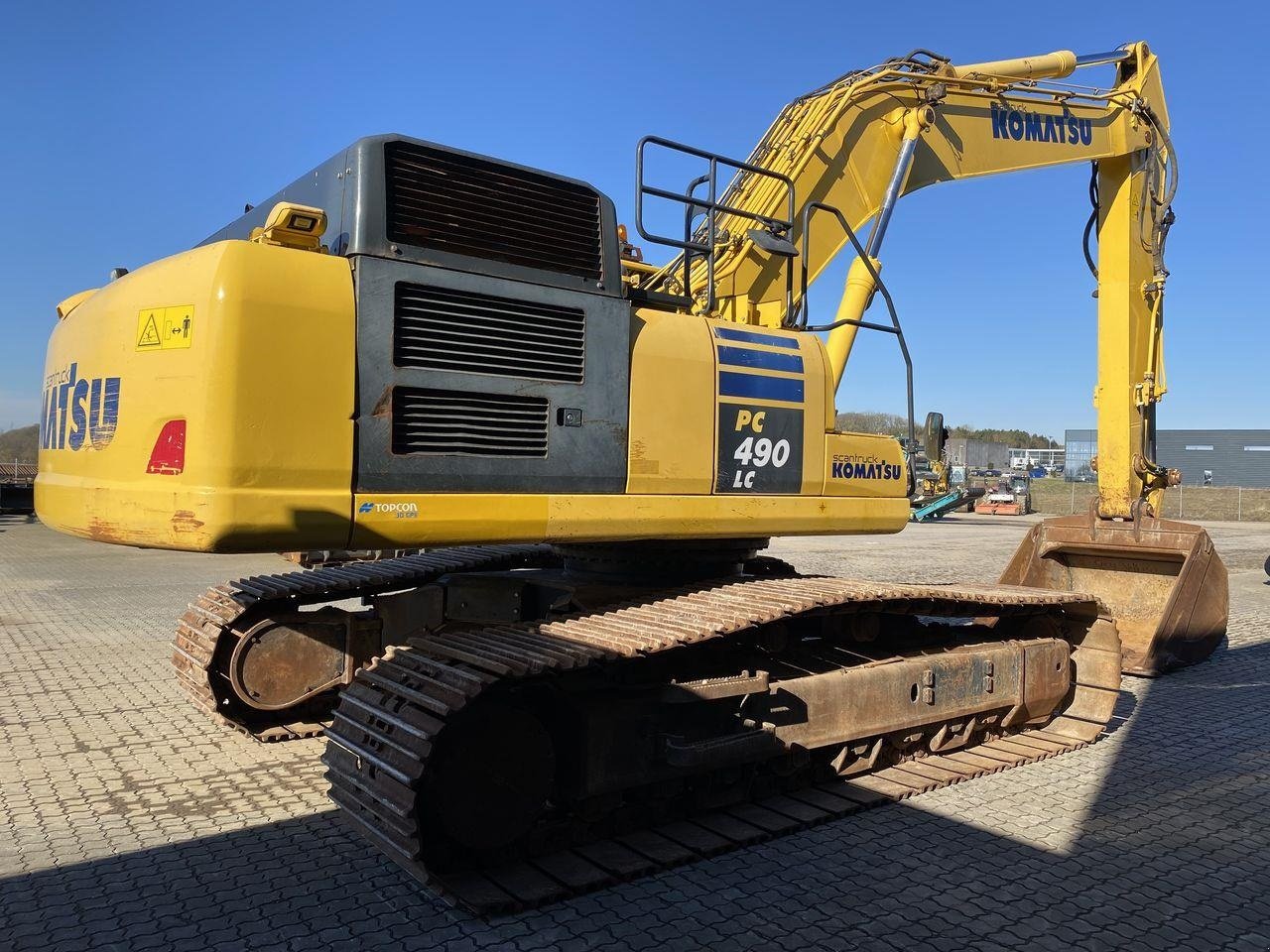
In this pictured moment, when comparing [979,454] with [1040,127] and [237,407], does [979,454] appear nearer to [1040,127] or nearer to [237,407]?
[1040,127]

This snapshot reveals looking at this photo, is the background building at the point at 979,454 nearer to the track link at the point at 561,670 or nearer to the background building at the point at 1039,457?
the background building at the point at 1039,457

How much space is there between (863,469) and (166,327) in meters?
3.47

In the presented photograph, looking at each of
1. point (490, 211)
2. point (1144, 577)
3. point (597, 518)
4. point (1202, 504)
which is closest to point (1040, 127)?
point (1144, 577)

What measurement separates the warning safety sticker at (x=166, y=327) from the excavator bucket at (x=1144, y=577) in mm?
6828

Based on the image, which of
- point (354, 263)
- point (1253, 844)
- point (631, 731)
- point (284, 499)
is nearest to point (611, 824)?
point (631, 731)

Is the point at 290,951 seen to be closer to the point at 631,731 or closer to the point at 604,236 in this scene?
the point at 631,731

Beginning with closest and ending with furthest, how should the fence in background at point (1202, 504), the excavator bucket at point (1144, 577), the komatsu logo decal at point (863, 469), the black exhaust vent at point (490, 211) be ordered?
the black exhaust vent at point (490, 211) → the komatsu logo decal at point (863, 469) → the excavator bucket at point (1144, 577) → the fence in background at point (1202, 504)

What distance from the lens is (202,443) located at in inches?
130

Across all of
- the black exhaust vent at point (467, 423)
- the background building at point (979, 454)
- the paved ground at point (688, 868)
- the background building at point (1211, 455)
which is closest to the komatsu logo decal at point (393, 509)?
the black exhaust vent at point (467, 423)

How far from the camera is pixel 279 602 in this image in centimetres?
562

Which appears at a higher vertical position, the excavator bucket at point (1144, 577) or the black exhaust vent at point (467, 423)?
the black exhaust vent at point (467, 423)

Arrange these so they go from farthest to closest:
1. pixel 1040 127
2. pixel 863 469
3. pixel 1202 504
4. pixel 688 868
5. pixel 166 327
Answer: pixel 1202 504 < pixel 1040 127 < pixel 863 469 < pixel 688 868 < pixel 166 327

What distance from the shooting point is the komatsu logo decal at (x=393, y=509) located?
3.57 meters

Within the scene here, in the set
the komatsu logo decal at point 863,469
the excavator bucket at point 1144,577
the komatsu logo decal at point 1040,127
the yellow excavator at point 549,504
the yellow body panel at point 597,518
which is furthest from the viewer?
the excavator bucket at point 1144,577
